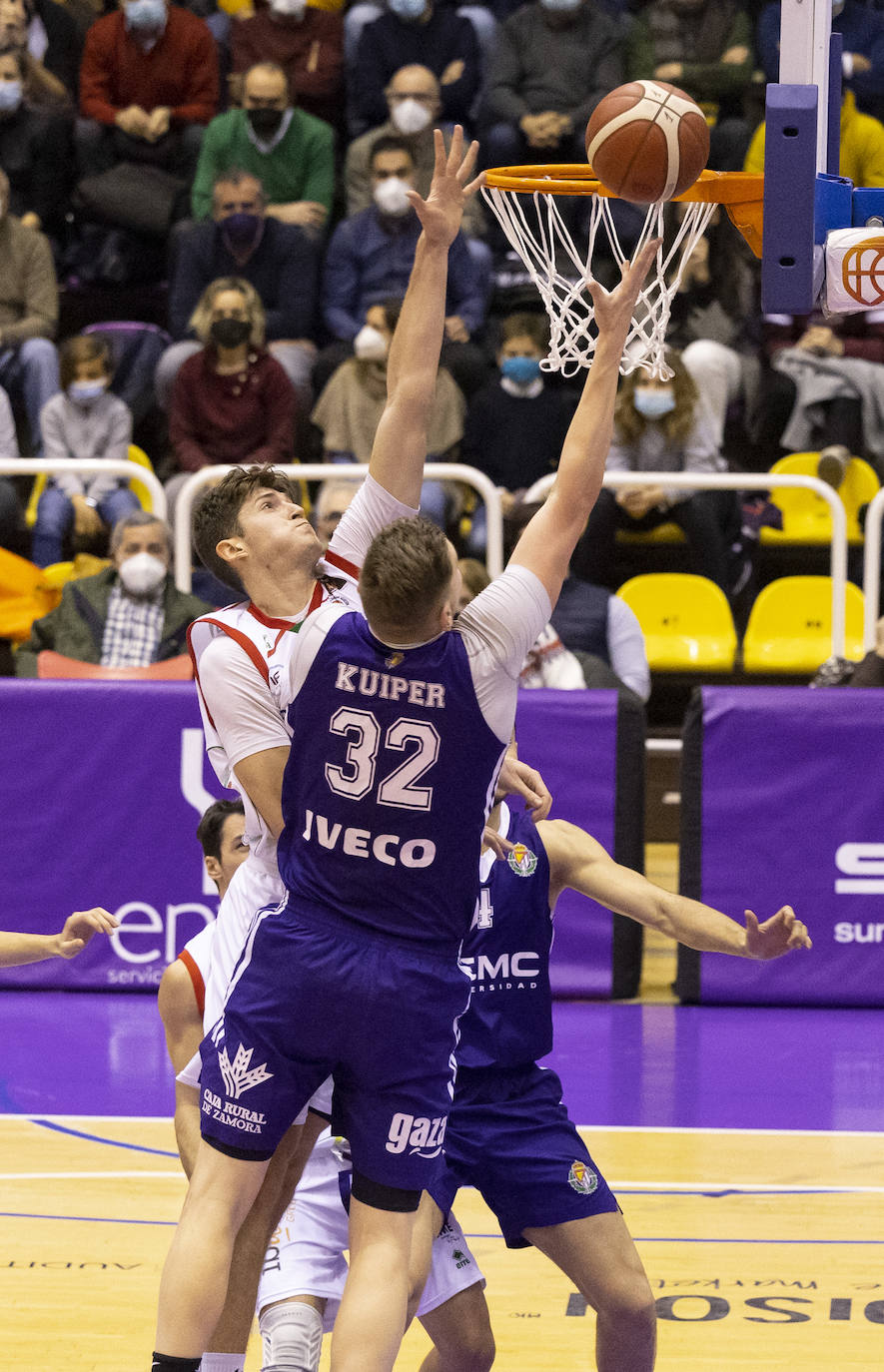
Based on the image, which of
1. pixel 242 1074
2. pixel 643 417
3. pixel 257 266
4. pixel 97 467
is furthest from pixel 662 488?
pixel 242 1074

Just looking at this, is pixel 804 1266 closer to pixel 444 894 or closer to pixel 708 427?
pixel 444 894

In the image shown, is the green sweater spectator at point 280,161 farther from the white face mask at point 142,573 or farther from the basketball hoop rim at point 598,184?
the basketball hoop rim at point 598,184

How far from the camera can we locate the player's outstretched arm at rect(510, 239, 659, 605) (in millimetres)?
3723

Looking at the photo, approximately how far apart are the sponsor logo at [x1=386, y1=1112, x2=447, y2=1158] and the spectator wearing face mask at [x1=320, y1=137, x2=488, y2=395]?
801 centimetres

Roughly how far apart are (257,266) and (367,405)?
152cm

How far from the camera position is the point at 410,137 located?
11.8 m

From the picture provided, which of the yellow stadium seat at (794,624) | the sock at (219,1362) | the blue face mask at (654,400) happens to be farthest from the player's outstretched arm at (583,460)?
the yellow stadium seat at (794,624)

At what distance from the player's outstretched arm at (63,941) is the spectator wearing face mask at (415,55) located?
9221 millimetres

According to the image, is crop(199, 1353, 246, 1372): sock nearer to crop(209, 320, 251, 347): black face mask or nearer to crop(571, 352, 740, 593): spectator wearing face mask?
crop(571, 352, 740, 593): spectator wearing face mask

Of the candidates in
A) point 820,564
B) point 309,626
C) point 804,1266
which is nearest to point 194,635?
point 309,626

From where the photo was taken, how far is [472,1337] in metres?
4.21

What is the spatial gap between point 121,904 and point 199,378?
368 cm

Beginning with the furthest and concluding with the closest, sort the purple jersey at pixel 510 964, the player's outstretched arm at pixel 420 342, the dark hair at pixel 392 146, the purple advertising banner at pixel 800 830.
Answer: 1. the dark hair at pixel 392 146
2. the purple advertising banner at pixel 800 830
3. the purple jersey at pixel 510 964
4. the player's outstretched arm at pixel 420 342

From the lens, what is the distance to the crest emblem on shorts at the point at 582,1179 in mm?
4223
